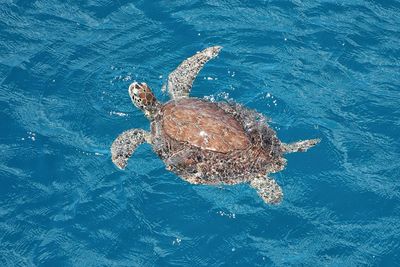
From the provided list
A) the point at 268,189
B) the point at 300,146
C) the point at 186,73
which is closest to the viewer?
the point at 268,189

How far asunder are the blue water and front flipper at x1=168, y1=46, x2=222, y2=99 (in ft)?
0.80

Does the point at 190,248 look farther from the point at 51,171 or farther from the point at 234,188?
the point at 51,171

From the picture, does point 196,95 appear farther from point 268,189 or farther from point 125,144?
point 268,189

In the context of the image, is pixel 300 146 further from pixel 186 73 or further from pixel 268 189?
pixel 186 73

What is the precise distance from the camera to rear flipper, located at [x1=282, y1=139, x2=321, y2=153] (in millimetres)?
8250

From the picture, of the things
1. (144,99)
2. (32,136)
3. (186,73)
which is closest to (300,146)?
(186,73)

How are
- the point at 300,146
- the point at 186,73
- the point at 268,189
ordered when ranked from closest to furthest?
the point at 268,189
the point at 300,146
the point at 186,73

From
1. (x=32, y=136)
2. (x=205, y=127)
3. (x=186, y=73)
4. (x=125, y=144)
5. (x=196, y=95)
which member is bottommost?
(x=32, y=136)

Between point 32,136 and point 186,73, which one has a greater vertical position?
point 186,73

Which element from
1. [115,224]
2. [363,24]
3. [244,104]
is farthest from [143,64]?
[363,24]

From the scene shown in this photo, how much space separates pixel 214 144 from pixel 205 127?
1.18 ft

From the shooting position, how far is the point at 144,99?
8969 millimetres

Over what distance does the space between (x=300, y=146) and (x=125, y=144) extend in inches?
123

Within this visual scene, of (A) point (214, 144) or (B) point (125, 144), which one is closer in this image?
(A) point (214, 144)
